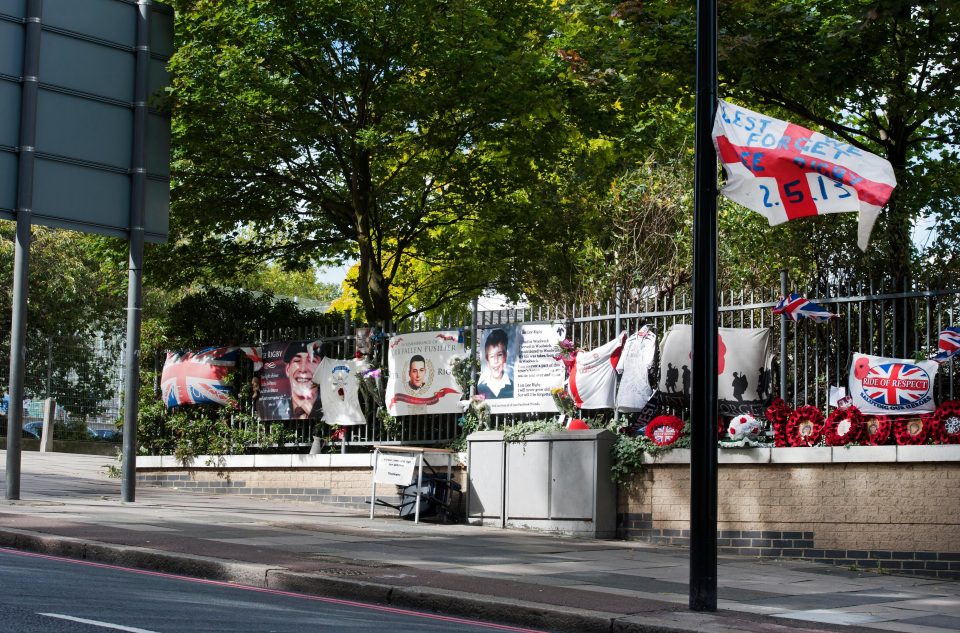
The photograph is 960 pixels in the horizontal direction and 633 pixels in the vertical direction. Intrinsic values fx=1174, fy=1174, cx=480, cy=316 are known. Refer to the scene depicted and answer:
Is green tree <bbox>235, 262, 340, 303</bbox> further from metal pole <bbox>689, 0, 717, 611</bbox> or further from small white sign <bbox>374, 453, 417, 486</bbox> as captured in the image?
metal pole <bbox>689, 0, 717, 611</bbox>

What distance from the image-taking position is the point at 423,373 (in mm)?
18109

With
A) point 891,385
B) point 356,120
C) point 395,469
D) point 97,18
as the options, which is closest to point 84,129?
point 97,18

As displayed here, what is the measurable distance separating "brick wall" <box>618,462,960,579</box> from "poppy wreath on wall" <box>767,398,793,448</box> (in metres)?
0.33

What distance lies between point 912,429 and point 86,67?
40.7 ft

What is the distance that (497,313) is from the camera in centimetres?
1759

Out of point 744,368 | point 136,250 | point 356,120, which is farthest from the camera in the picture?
point 356,120

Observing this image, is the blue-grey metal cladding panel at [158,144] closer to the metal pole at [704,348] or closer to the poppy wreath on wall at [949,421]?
the metal pole at [704,348]

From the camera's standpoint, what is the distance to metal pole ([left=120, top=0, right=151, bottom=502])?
17219mm

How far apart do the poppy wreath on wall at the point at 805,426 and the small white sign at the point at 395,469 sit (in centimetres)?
513

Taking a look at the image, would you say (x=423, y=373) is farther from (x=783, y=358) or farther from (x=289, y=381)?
(x=783, y=358)

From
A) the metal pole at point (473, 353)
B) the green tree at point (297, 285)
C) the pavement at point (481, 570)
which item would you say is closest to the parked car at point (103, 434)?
the pavement at point (481, 570)

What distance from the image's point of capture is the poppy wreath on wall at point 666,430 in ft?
49.3

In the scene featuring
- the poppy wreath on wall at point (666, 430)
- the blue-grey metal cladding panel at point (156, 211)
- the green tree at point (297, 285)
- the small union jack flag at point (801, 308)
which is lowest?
the poppy wreath on wall at point (666, 430)

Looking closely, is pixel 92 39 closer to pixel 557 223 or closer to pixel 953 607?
pixel 557 223
